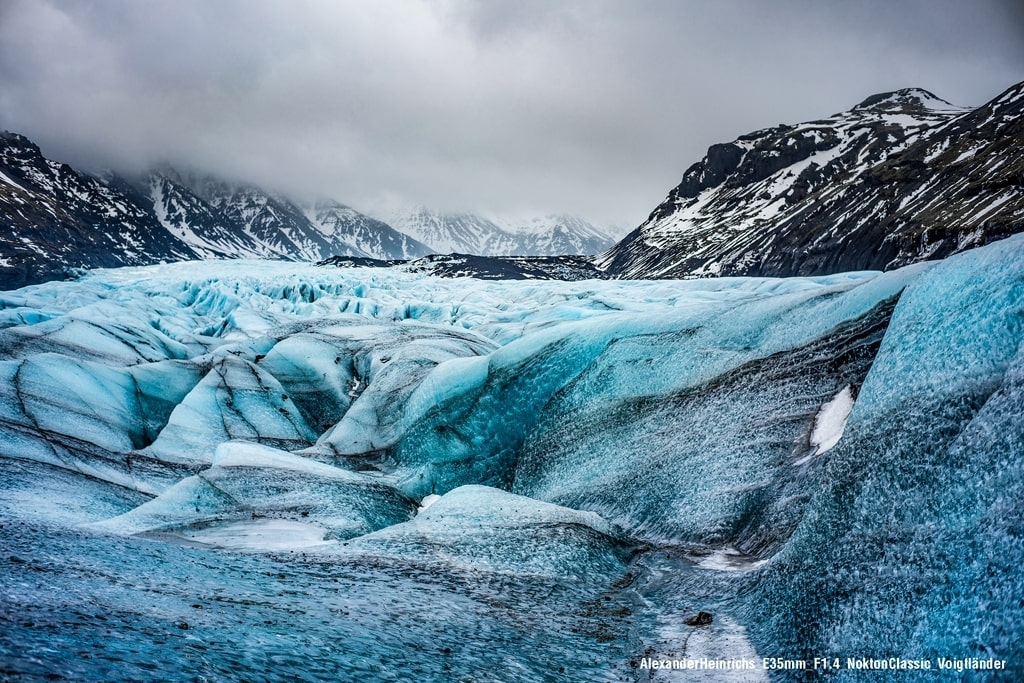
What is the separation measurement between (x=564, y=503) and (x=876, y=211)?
139995 millimetres

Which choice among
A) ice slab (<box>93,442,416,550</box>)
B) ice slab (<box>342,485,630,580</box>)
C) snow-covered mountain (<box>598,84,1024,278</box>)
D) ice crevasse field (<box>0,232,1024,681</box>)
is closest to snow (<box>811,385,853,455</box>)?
ice crevasse field (<box>0,232,1024,681</box>)

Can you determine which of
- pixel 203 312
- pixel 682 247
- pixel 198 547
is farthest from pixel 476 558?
pixel 682 247

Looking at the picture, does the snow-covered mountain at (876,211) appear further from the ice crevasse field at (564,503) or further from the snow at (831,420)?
the snow at (831,420)

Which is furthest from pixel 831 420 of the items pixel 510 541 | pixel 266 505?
pixel 266 505

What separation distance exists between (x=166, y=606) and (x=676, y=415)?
13.3 m

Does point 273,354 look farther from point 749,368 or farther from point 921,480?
point 921,480

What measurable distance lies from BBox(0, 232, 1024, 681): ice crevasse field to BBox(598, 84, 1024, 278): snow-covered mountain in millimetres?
93256

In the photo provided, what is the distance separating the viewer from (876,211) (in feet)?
429

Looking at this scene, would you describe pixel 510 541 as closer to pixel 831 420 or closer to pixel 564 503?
pixel 564 503

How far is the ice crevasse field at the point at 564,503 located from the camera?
728 centimetres

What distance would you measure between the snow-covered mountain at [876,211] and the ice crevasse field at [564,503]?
93.3 metres

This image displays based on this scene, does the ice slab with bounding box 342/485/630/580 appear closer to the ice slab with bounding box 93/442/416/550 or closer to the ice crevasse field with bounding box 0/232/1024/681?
the ice crevasse field with bounding box 0/232/1024/681

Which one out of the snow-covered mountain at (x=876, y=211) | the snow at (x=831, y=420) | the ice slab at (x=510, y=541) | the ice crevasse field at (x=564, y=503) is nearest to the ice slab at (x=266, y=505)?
the ice crevasse field at (x=564, y=503)

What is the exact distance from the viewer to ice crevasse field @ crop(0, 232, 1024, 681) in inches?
287
